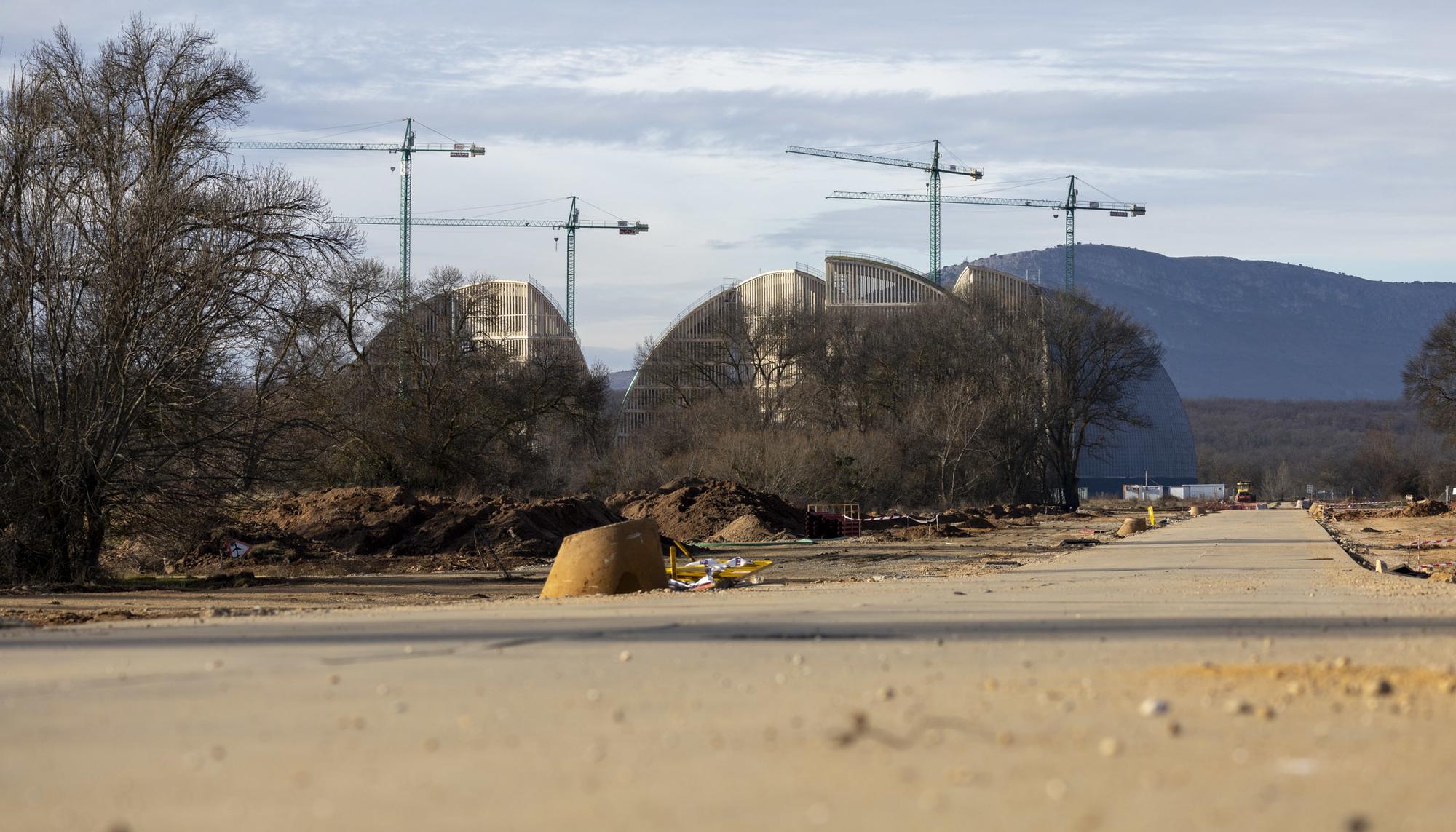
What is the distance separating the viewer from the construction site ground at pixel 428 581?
21141mm

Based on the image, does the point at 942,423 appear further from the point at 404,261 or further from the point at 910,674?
the point at 910,674

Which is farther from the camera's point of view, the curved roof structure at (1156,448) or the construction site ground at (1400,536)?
the curved roof structure at (1156,448)

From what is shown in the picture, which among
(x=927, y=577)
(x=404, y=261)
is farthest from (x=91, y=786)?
(x=404, y=261)

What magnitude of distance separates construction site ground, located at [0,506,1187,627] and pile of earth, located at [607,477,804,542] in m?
1.89

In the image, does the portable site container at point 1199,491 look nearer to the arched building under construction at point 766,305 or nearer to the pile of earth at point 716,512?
the arched building under construction at point 766,305

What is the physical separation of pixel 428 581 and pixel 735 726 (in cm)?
2424

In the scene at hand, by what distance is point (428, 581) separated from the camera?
30438 mm

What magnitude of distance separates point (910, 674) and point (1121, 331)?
8451cm

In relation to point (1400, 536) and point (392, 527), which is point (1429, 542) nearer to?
point (1400, 536)

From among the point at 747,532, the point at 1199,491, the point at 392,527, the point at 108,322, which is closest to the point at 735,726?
the point at 108,322

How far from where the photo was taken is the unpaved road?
5336mm

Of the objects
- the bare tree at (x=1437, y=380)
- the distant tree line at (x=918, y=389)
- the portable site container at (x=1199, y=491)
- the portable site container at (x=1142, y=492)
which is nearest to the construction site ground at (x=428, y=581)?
the distant tree line at (x=918, y=389)

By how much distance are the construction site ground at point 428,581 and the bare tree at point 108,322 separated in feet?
6.61

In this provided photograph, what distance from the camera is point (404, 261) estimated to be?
118250 mm
